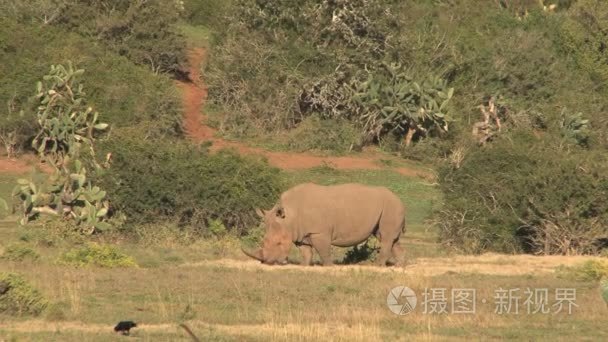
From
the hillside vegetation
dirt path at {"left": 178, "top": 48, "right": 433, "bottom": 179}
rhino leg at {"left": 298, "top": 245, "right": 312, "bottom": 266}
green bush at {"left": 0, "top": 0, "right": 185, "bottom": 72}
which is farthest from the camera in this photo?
green bush at {"left": 0, "top": 0, "right": 185, "bottom": 72}

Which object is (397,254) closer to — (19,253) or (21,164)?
(19,253)

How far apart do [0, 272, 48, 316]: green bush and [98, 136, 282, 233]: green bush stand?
41.0 feet

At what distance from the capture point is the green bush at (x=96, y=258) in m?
23.4

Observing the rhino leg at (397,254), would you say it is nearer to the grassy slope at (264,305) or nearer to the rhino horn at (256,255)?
the grassy slope at (264,305)

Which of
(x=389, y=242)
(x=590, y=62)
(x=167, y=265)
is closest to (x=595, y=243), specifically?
(x=389, y=242)

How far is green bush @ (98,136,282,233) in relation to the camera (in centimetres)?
3048

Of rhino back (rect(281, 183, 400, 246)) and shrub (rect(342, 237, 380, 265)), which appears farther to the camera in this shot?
shrub (rect(342, 237, 380, 265))

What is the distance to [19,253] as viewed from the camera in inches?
942

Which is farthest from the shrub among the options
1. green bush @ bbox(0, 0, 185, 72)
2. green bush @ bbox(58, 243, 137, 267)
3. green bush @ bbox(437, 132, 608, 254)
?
green bush @ bbox(0, 0, 185, 72)

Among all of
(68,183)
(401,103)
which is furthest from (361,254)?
(401,103)

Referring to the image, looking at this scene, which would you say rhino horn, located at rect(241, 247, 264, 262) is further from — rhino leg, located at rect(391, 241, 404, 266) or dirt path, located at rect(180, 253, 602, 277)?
rhino leg, located at rect(391, 241, 404, 266)

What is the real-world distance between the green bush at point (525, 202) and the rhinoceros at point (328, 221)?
4179 mm

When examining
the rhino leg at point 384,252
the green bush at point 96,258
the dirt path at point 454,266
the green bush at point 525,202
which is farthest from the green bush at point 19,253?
the green bush at point 525,202

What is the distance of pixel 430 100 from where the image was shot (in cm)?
4741
